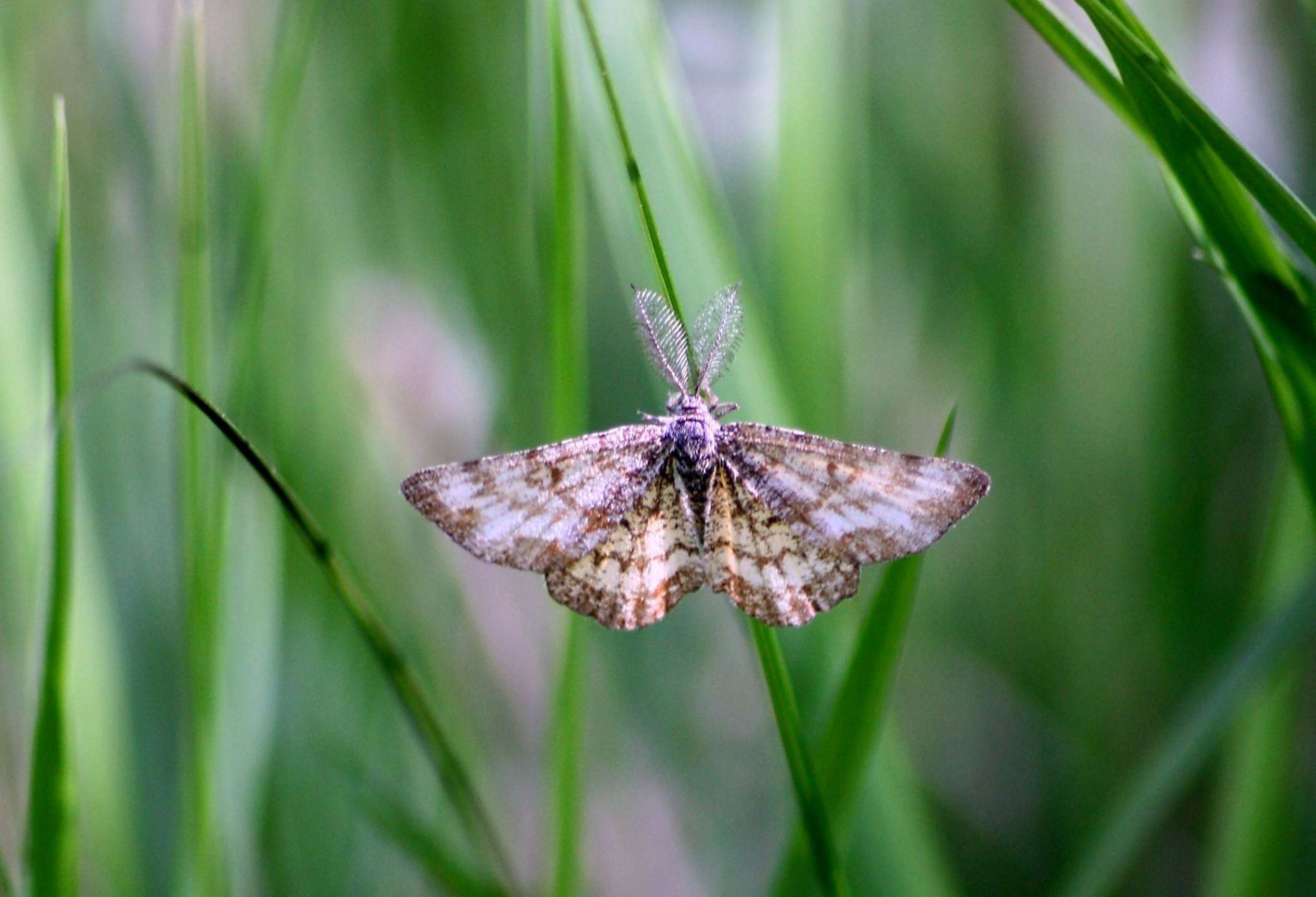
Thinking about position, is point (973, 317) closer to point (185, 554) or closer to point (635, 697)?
point (635, 697)

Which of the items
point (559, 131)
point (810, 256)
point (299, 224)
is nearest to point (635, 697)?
point (810, 256)

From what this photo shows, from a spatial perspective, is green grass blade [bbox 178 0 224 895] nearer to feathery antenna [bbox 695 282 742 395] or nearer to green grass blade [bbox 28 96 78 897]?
green grass blade [bbox 28 96 78 897]

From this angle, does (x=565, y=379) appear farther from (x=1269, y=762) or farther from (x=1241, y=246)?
(x=1269, y=762)

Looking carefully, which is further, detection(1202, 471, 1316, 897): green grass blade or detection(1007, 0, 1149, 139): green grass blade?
detection(1202, 471, 1316, 897): green grass blade

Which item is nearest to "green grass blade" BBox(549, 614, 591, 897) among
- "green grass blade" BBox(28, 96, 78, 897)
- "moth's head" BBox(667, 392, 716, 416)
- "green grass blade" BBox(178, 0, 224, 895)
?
"moth's head" BBox(667, 392, 716, 416)

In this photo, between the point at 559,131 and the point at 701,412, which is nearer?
the point at 559,131

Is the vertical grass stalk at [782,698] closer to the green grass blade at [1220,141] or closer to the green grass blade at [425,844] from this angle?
the green grass blade at [1220,141]
